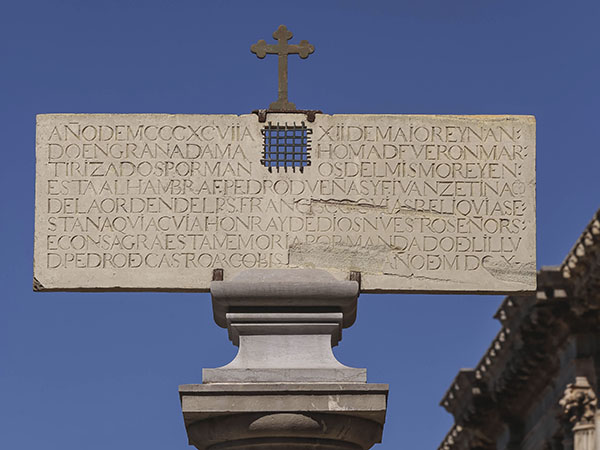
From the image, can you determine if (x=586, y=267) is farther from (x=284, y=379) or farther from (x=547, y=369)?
(x=284, y=379)

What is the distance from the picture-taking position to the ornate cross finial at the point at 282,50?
15.4m

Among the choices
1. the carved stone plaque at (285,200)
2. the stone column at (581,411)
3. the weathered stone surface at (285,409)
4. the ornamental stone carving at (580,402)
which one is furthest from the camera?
the ornamental stone carving at (580,402)

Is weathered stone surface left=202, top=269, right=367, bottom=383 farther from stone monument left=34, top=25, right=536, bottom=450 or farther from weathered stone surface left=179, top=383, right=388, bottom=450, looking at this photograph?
weathered stone surface left=179, top=383, right=388, bottom=450

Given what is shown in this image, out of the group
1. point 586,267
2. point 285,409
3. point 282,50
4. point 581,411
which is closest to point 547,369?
point 581,411

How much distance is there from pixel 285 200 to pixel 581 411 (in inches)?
702

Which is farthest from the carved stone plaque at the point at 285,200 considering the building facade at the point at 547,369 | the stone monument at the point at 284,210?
the building facade at the point at 547,369

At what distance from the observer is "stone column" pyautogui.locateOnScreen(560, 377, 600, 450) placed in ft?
103

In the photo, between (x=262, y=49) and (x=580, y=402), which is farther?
(x=580, y=402)

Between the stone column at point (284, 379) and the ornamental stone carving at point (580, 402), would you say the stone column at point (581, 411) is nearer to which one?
the ornamental stone carving at point (580, 402)

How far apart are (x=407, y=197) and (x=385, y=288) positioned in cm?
77

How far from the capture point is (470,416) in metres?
41.3

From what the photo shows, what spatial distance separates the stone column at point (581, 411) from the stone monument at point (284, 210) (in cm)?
1675

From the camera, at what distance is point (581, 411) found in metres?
31.9

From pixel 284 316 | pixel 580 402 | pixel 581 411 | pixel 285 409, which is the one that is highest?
pixel 580 402
